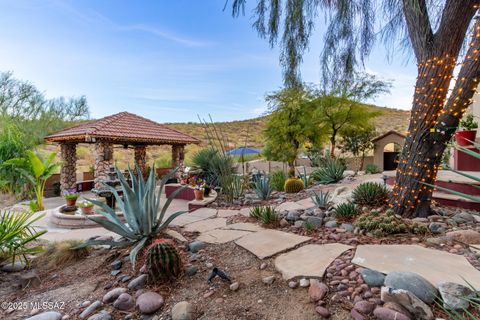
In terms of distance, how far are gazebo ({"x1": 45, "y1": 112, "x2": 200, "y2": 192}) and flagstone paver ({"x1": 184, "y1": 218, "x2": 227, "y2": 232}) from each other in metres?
7.19

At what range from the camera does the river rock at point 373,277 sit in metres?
2.04

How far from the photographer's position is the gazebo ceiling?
9.78 metres

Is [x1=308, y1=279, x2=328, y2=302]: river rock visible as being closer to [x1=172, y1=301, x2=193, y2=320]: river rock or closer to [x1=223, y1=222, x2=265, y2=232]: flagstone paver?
[x1=172, y1=301, x2=193, y2=320]: river rock

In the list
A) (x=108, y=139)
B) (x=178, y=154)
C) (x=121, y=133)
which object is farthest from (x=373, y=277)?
(x=178, y=154)

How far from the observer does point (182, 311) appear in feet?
6.25

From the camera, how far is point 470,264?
2348 mm

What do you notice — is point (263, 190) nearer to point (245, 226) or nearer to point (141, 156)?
point (245, 226)

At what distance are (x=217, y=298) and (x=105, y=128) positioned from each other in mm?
10198

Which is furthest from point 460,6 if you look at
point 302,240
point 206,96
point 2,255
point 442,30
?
point 206,96

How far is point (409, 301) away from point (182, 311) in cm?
169

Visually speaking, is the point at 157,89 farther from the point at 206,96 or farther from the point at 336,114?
the point at 336,114

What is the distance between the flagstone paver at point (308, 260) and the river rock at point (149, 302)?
114 cm

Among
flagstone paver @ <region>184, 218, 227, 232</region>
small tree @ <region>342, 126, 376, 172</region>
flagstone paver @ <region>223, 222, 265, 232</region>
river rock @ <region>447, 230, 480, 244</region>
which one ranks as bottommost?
flagstone paver @ <region>184, 218, 227, 232</region>

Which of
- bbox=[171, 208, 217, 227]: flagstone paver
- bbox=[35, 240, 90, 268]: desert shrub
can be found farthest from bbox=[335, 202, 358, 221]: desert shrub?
bbox=[35, 240, 90, 268]: desert shrub
